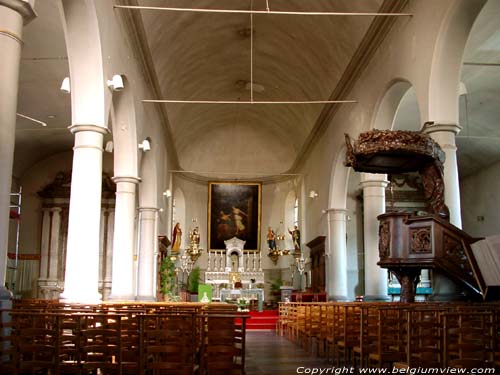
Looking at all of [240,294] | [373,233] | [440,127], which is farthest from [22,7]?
[240,294]

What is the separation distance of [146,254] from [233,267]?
35.0ft

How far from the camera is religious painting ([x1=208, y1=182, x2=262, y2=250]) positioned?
2847 cm

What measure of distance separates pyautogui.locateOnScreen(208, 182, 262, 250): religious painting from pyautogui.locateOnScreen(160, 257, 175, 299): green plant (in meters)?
7.25

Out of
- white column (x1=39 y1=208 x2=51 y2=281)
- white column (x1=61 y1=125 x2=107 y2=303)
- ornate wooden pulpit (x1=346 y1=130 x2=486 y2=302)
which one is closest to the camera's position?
ornate wooden pulpit (x1=346 y1=130 x2=486 y2=302)

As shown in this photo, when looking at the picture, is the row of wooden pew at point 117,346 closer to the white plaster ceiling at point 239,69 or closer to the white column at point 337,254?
the white plaster ceiling at point 239,69

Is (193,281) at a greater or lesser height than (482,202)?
lesser

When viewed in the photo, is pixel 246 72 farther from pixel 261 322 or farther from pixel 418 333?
pixel 418 333

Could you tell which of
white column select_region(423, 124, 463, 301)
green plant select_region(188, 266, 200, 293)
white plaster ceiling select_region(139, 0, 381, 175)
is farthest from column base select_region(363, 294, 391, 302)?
green plant select_region(188, 266, 200, 293)

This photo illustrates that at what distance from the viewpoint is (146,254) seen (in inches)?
696

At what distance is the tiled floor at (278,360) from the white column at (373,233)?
10.5 feet

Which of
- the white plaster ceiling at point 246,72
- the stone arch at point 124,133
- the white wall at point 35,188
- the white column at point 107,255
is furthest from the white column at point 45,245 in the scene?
the stone arch at point 124,133

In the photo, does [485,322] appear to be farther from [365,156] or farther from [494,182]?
[494,182]

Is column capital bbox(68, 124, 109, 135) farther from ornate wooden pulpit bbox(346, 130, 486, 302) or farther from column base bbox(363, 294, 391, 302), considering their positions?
column base bbox(363, 294, 391, 302)

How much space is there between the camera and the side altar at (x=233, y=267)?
26.0m
